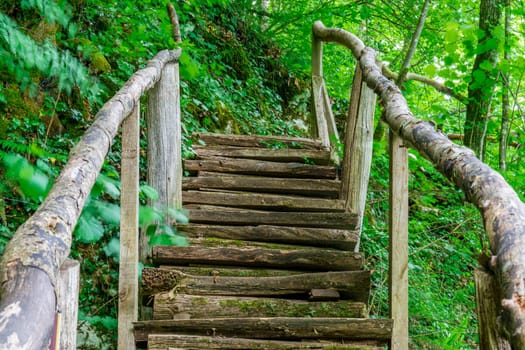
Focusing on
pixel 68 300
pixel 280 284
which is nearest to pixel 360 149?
pixel 280 284

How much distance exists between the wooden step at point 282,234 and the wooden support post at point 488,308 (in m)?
2.25

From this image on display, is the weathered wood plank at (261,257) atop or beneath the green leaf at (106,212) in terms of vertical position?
atop

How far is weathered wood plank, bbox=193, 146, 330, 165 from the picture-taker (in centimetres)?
479

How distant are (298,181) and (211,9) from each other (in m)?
5.87

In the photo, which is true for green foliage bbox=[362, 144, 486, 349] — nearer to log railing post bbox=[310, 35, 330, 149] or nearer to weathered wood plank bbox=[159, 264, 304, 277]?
log railing post bbox=[310, 35, 330, 149]

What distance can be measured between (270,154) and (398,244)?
8.51 feet

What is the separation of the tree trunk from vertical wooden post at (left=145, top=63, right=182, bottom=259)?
2.56 metres

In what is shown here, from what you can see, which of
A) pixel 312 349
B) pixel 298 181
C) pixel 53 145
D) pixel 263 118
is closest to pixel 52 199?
pixel 312 349

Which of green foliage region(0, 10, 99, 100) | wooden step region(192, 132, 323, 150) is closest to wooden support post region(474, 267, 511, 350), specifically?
green foliage region(0, 10, 99, 100)

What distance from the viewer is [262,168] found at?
4480 millimetres

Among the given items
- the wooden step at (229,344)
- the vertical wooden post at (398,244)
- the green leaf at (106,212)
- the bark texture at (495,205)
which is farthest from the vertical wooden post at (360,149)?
the green leaf at (106,212)

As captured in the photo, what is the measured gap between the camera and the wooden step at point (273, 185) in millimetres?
4125

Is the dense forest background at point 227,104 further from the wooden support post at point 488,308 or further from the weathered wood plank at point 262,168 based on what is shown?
the weathered wood plank at point 262,168

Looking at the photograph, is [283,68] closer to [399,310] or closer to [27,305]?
[399,310]
